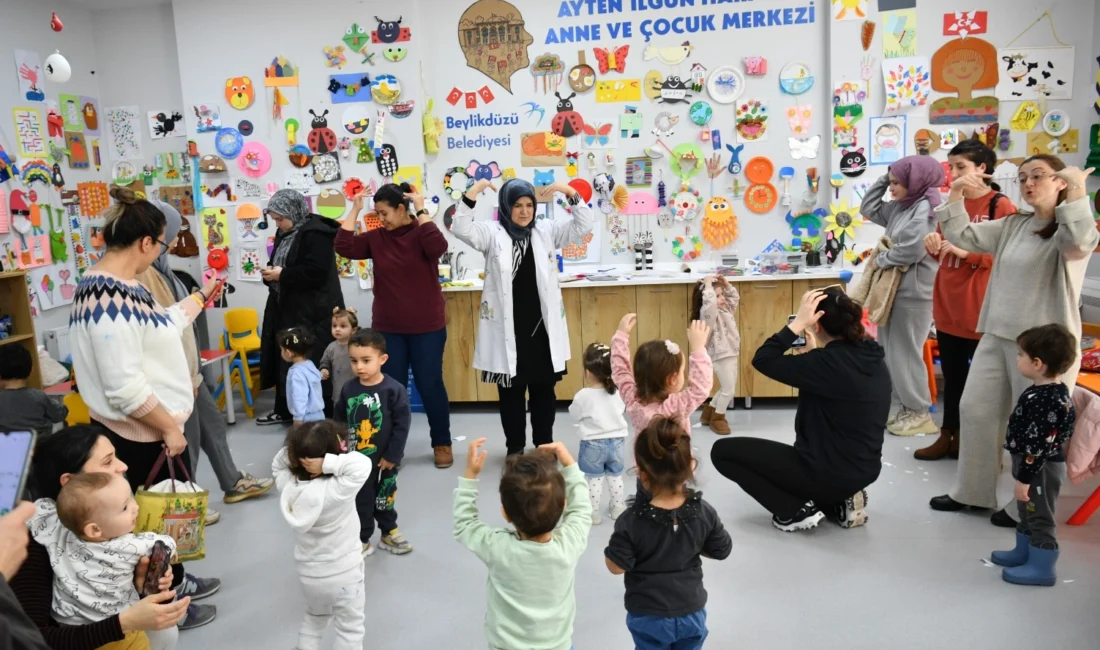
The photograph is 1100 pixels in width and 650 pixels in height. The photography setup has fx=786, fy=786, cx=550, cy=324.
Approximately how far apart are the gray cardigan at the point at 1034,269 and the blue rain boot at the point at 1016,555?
79 cm

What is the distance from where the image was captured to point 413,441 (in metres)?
4.82

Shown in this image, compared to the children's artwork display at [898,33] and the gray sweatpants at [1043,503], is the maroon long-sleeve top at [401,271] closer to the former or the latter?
the gray sweatpants at [1043,503]

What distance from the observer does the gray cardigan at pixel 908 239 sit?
421 centimetres

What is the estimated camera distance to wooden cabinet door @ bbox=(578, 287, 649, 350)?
203 inches

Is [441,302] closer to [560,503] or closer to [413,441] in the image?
[413,441]

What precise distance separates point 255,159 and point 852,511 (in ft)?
15.2

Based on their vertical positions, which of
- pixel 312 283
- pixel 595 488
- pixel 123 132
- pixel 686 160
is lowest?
pixel 595 488

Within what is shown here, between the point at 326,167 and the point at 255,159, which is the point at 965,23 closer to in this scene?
the point at 326,167

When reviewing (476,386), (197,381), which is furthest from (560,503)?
(476,386)

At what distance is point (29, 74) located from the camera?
207 inches

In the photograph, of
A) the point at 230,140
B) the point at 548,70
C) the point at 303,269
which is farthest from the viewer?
the point at 230,140

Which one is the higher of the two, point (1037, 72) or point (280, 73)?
point (280, 73)

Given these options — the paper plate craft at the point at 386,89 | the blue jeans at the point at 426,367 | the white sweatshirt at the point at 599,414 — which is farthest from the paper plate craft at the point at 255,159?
the white sweatshirt at the point at 599,414

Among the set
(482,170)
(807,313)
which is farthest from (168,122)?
(807,313)
